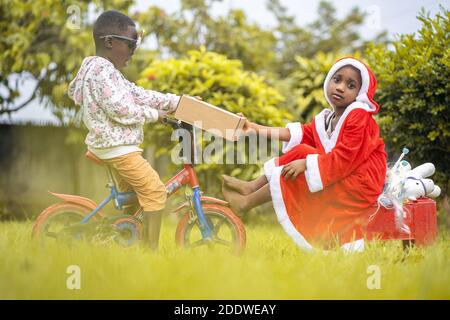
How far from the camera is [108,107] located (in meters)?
3.07

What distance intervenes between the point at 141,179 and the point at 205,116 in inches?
22.0

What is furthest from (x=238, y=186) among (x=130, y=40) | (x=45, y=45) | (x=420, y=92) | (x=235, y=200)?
(x=45, y=45)

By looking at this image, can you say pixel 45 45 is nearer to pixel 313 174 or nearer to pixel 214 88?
pixel 214 88

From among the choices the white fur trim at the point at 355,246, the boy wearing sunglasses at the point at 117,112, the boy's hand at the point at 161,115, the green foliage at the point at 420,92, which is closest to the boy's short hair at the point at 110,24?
the boy wearing sunglasses at the point at 117,112

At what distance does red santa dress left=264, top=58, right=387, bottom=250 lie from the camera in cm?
325

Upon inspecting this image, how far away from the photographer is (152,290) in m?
2.46

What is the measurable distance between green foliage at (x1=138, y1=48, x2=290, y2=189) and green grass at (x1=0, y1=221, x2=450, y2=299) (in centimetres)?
257

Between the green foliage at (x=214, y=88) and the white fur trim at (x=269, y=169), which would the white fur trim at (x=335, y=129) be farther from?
the green foliage at (x=214, y=88)

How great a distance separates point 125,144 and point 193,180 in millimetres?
496

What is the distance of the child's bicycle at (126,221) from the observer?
3246 millimetres

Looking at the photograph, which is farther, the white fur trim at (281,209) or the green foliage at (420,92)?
the green foliage at (420,92)

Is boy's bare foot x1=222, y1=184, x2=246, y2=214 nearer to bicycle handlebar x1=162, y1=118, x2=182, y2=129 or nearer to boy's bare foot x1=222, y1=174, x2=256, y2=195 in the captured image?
boy's bare foot x1=222, y1=174, x2=256, y2=195

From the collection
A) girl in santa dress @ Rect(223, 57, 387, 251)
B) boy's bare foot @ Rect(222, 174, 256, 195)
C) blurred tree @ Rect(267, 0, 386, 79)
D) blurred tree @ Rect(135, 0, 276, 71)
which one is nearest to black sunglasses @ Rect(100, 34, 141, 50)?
girl in santa dress @ Rect(223, 57, 387, 251)

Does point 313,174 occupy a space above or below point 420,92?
below
